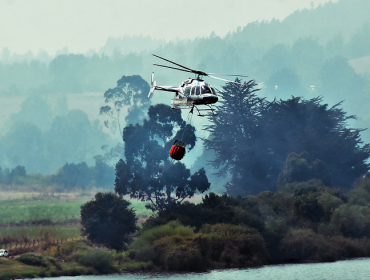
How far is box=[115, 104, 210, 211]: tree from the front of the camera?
3526 inches

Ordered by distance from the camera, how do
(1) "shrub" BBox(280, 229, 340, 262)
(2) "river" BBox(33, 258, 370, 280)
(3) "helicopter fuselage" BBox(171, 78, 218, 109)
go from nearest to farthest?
(3) "helicopter fuselage" BBox(171, 78, 218, 109)
(2) "river" BBox(33, 258, 370, 280)
(1) "shrub" BBox(280, 229, 340, 262)

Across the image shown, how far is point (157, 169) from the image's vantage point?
3575 inches

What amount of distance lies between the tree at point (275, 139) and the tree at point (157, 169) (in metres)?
26.1

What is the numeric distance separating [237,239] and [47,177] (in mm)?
68169

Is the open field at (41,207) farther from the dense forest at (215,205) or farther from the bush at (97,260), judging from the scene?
the bush at (97,260)

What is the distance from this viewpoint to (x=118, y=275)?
6981 centimetres

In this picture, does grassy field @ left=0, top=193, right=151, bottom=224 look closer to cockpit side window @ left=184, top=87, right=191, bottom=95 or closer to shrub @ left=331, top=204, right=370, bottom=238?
shrub @ left=331, top=204, right=370, bottom=238

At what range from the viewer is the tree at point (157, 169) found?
89.6m

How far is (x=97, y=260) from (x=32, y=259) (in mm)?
6744

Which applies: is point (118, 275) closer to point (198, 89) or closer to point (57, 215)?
point (57, 215)

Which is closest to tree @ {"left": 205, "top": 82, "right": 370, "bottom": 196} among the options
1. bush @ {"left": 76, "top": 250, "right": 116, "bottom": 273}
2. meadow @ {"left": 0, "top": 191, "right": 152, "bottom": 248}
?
Answer: meadow @ {"left": 0, "top": 191, "right": 152, "bottom": 248}

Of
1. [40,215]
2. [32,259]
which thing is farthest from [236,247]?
[40,215]

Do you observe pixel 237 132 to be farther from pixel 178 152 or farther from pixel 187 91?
pixel 187 91

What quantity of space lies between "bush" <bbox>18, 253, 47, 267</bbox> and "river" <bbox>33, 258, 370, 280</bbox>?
126 inches
